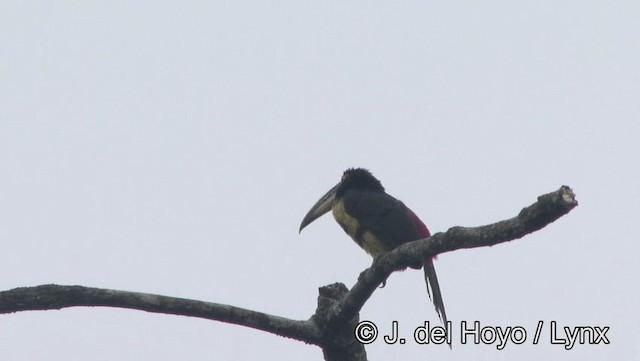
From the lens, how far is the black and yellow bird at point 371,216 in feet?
25.1

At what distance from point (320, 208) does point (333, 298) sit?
4345 millimetres

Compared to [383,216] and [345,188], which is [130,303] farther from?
A: [345,188]

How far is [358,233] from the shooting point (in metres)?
8.25

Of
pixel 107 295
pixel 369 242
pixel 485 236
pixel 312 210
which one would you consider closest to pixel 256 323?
pixel 107 295

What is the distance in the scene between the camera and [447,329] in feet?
20.0

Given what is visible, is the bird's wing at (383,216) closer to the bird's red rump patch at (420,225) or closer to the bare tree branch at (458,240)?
the bird's red rump patch at (420,225)

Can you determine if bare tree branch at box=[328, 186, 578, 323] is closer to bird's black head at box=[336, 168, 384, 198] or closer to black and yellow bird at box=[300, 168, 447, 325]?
black and yellow bird at box=[300, 168, 447, 325]

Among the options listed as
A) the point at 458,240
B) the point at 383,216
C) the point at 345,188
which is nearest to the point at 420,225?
the point at 383,216

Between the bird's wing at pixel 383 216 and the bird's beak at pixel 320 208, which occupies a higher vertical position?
the bird's beak at pixel 320 208

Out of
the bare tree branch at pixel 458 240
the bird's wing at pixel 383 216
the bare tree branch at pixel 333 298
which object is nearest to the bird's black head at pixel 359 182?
the bird's wing at pixel 383 216

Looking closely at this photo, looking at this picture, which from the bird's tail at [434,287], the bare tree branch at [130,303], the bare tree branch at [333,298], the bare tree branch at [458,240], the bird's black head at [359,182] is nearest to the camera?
the bare tree branch at [458,240]

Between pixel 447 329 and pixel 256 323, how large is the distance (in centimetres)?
192

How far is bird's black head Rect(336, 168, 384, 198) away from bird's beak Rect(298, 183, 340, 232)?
0.45 feet

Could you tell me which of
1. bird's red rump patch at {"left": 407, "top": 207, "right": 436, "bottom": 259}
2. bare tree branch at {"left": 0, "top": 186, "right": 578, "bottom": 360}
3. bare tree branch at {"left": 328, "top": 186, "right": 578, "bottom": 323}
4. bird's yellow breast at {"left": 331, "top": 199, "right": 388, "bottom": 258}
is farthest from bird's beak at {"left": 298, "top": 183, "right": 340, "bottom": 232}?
bare tree branch at {"left": 328, "top": 186, "right": 578, "bottom": 323}
